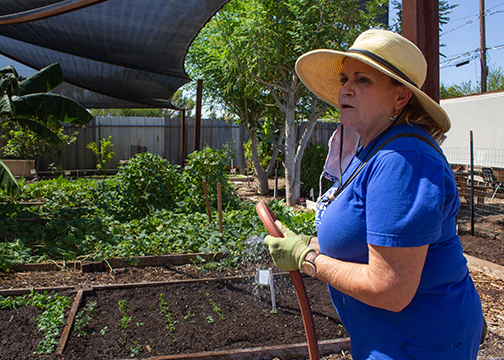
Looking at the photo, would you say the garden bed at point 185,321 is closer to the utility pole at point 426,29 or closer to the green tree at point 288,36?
the utility pole at point 426,29

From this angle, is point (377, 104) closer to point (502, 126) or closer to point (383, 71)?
point (383, 71)

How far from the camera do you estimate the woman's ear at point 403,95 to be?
1.23 meters

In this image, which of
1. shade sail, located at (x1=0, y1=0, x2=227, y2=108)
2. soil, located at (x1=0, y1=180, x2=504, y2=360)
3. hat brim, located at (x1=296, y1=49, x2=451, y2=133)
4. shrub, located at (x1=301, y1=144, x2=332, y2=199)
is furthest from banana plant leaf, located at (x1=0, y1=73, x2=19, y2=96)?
shrub, located at (x1=301, y1=144, x2=332, y2=199)

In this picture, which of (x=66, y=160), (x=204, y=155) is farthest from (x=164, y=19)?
(x=66, y=160)

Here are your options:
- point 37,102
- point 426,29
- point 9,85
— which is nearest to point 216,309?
point 426,29

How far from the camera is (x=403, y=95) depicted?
4.05 feet

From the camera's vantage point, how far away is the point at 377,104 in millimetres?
1236

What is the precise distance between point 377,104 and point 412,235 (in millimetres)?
487

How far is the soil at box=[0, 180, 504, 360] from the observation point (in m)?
2.55

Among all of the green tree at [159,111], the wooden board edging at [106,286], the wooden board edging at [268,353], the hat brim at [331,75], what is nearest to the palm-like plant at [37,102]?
the wooden board edging at [106,286]

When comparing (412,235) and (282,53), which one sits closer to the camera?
(412,235)

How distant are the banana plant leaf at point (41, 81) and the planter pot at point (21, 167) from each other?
6265 mm

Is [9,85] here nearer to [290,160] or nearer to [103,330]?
[103,330]

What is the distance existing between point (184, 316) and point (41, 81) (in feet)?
17.2
